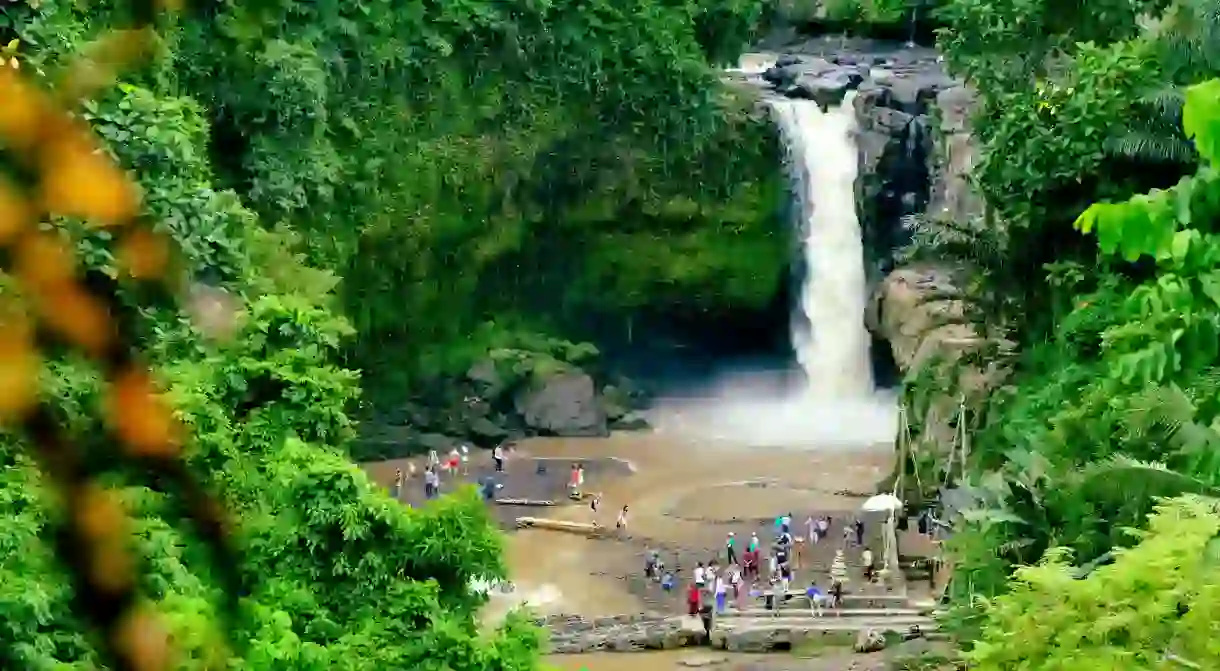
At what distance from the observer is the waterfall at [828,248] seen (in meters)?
27.6

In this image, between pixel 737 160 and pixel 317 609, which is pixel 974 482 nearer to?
pixel 317 609

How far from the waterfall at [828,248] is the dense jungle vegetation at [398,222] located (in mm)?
706

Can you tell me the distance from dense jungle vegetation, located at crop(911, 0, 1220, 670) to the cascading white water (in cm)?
768

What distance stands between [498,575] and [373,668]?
1.05m

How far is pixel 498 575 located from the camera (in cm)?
842

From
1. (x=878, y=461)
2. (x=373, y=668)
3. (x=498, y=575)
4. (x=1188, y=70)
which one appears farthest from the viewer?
(x=878, y=461)

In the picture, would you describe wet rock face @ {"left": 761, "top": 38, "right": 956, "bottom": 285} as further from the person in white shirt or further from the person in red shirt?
the person in red shirt

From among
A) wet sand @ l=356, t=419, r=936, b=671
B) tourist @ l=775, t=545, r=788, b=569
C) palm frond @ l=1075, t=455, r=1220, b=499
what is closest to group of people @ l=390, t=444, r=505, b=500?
wet sand @ l=356, t=419, r=936, b=671

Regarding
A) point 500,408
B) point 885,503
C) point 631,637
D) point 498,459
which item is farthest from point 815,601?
point 500,408

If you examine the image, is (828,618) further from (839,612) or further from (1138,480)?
(1138,480)

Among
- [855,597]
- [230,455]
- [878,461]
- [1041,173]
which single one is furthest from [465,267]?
[230,455]

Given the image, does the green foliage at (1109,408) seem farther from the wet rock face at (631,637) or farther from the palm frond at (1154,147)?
the wet rock face at (631,637)

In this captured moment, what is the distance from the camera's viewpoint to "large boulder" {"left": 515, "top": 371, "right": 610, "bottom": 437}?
25641 mm

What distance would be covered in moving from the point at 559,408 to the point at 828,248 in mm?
7372
